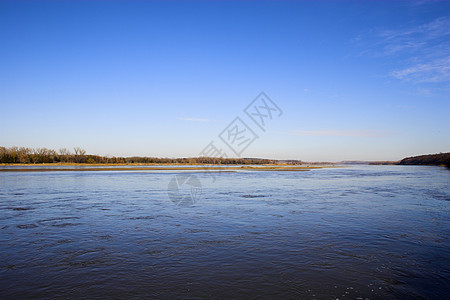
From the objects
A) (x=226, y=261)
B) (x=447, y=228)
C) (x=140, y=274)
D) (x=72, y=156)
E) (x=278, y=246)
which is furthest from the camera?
(x=72, y=156)

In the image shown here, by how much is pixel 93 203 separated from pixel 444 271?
565 inches

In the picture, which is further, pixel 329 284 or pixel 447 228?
pixel 447 228

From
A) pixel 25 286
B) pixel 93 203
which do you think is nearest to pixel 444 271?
pixel 25 286

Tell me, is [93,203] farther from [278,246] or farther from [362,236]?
[362,236]

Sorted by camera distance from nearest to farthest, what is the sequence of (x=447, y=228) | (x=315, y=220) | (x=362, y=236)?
(x=362, y=236), (x=447, y=228), (x=315, y=220)

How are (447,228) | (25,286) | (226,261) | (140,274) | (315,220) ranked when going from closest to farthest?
(25,286), (140,274), (226,261), (447,228), (315,220)

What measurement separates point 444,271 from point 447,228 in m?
4.86

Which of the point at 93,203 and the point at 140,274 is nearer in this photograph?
the point at 140,274

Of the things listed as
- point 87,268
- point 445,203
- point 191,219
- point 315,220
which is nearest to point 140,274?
point 87,268

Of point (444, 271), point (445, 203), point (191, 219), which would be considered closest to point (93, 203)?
point (191, 219)

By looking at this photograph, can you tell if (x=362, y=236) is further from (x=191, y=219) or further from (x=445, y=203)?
(x=445, y=203)

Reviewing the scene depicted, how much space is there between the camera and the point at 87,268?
6.07 meters

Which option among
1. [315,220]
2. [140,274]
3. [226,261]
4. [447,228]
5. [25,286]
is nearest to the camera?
[25,286]

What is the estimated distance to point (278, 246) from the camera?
A: 24.9 ft
